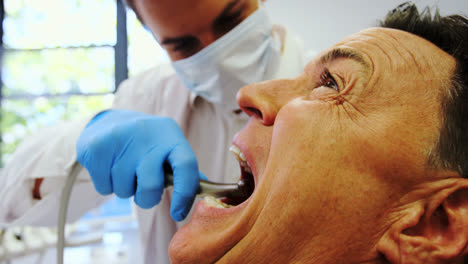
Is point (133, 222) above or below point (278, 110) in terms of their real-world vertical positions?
below

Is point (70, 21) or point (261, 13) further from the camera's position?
point (70, 21)

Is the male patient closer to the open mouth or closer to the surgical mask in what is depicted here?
the open mouth

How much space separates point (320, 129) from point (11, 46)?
4.95m

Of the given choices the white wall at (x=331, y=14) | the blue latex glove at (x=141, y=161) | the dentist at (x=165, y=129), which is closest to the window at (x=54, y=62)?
the white wall at (x=331, y=14)

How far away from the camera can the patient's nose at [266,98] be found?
78 cm

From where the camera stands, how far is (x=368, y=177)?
646mm

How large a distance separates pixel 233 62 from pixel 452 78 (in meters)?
0.68

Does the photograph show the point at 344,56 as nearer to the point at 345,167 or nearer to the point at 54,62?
the point at 345,167

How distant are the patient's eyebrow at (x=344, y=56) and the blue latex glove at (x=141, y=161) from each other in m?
0.46

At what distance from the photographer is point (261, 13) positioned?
1.16 metres

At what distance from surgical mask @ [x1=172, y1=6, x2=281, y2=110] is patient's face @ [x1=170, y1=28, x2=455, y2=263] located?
50 centimetres

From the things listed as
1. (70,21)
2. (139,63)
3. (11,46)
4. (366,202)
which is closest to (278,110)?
(366,202)

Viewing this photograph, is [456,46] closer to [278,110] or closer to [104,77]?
[278,110]

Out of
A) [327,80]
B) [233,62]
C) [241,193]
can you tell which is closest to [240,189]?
[241,193]
